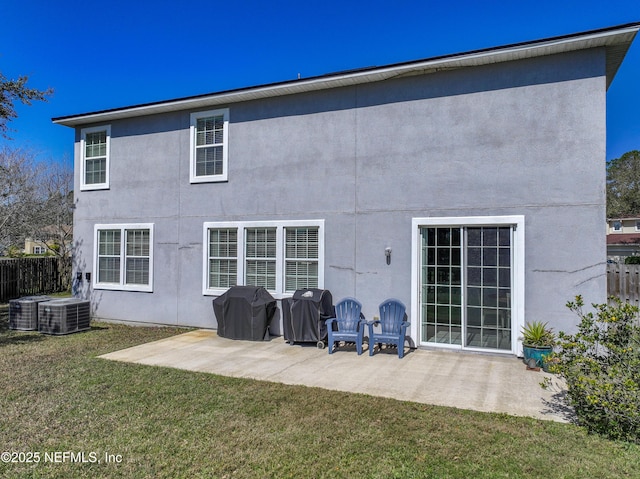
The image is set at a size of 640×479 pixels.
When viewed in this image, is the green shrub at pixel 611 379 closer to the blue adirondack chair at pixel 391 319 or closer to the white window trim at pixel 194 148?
the blue adirondack chair at pixel 391 319

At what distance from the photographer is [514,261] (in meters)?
7.27

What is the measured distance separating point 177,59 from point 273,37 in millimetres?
3773

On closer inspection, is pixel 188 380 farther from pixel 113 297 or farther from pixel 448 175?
pixel 113 297

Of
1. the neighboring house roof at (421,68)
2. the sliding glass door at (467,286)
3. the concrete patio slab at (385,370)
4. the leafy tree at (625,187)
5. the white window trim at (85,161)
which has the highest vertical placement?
the leafy tree at (625,187)

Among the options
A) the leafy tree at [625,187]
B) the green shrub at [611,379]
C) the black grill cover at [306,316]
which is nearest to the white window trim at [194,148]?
the black grill cover at [306,316]

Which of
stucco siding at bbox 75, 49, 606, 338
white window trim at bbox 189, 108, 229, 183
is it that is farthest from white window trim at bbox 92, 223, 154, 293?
white window trim at bbox 189, 108, 229, 183

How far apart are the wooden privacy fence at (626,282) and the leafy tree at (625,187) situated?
39082 millimetres

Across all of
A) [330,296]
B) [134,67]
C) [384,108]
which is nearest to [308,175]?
[384,108]

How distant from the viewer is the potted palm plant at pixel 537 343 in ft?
21.4

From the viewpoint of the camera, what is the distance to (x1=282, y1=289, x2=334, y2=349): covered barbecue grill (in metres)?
8.13

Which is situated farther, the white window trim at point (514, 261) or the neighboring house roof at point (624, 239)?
the neighboring house roof at point (624, 239)

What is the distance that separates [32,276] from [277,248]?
42.5 feet

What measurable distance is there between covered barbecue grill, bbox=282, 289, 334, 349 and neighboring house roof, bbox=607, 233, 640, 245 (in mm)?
33742

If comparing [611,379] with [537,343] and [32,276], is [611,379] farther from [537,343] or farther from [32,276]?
[32,276]
